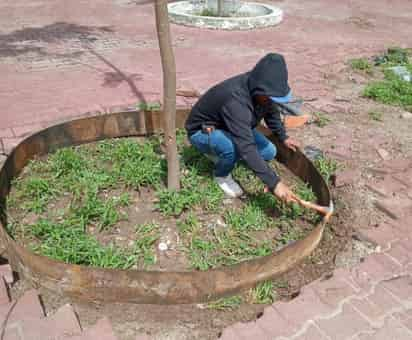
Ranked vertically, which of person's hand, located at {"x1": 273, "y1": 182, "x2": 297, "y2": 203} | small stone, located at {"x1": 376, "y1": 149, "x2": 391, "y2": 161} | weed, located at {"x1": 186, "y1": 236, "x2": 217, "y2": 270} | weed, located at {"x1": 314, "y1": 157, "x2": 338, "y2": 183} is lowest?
weed, located at {"x1": 186, "y1": 236, "x2": 217, "y2": 270}

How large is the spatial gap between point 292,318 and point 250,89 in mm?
1362

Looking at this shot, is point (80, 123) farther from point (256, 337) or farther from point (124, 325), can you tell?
point (256, 337)

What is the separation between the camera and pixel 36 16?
915cm

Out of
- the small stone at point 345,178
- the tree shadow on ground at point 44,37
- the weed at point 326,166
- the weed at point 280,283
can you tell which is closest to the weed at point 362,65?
the weed at point 326,166

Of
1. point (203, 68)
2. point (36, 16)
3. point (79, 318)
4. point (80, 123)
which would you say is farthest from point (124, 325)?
point (36, 16)

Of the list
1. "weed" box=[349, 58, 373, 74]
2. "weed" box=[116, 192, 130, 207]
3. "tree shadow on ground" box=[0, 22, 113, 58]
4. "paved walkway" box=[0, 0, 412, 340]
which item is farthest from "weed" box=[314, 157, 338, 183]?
"tree shadow on ground" box=[0, 22, 113, 58]

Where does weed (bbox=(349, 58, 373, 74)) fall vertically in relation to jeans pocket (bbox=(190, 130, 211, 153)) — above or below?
below

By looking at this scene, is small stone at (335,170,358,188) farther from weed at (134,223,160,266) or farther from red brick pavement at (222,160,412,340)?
weed at (134,223,160,266)

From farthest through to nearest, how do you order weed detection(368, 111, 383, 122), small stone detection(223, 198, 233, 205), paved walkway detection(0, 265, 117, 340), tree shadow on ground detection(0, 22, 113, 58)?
tree shadow on ground detection(0, 22, 113, 58), weed detection(368, 111, 383, 122), small stone detection(223, 198, 233, 205), paved walkway detection(0, 265, 117, 340)

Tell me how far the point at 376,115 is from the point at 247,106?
2.49 metres

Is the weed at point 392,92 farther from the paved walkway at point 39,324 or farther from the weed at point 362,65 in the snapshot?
the paved walkway at point 39,324

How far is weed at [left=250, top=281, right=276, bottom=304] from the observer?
2523 millimetres

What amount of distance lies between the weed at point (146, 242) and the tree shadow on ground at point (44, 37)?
14.2 ft

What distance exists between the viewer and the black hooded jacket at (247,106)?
8.52 ft
